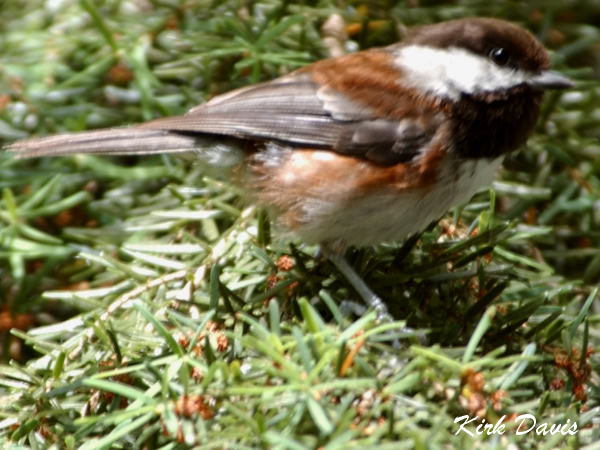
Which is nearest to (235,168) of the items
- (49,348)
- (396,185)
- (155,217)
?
(155,217)

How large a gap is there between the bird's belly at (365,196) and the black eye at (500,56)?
343 millimetres

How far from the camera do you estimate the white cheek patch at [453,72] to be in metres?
2.04

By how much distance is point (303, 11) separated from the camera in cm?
237

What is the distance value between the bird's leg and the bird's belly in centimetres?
5

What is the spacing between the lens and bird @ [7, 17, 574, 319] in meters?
1.94

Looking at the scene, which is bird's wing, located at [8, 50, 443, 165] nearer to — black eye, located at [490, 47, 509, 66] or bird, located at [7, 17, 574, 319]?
bird, located at [7, 17, 574, 319]

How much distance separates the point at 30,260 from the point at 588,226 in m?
1.90

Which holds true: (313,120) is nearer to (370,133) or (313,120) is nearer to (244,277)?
(370,133)

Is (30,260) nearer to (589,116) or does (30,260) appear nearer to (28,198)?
(28,198)

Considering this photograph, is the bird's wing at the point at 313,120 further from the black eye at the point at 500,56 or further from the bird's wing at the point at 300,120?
the black eye at the point at 500,56

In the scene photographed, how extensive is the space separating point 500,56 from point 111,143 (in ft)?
4.24

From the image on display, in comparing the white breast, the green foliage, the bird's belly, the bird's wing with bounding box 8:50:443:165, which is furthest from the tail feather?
the white breast

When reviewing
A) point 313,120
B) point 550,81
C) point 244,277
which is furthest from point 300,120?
point 550,81

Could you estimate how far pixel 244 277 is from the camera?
177 centimetres
